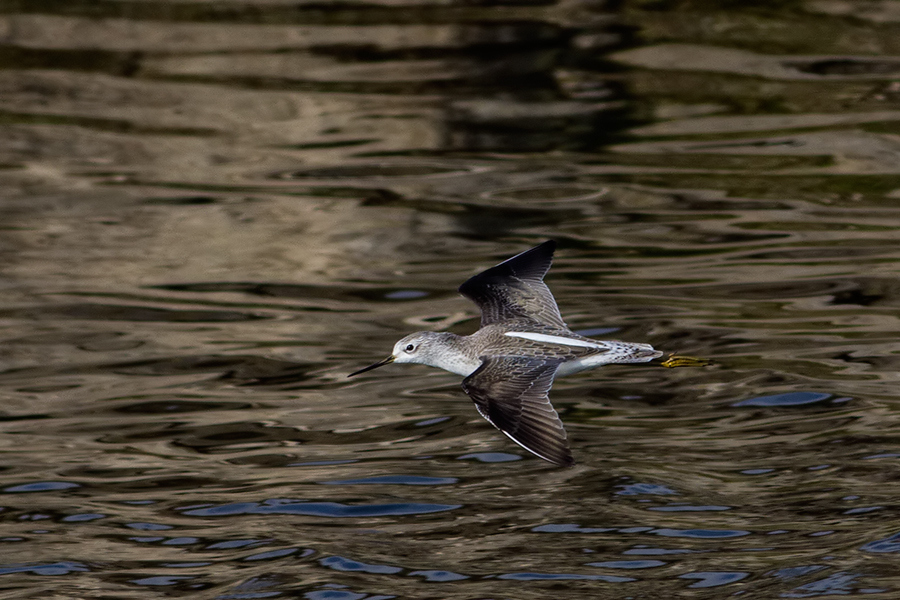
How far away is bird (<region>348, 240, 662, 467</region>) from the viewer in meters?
Result: 7.19

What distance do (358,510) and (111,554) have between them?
1405 millimetres

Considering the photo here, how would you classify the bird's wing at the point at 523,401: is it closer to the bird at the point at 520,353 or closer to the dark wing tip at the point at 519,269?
the bird at the point at 520,353

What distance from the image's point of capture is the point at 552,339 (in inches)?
325

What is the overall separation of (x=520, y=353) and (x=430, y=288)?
3775 millimetres

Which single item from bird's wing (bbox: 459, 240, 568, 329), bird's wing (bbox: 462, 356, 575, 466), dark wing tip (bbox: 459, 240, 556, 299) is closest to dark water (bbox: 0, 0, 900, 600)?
bird's wing (bbox: 462, 356, 575, 466)

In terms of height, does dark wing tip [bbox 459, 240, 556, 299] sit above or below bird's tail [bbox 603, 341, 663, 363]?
above

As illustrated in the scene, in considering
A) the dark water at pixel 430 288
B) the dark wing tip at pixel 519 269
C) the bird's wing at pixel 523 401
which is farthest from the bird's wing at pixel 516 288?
the bird's wing at pixel 523 401

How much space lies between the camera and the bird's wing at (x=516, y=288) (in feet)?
30.1

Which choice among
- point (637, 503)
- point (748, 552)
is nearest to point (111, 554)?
point (637, 503)

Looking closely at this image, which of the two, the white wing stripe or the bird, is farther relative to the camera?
the white wing stripe

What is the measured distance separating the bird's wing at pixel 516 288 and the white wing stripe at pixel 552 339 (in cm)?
59

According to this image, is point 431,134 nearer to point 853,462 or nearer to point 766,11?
point 766,11

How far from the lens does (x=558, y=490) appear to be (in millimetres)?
7918

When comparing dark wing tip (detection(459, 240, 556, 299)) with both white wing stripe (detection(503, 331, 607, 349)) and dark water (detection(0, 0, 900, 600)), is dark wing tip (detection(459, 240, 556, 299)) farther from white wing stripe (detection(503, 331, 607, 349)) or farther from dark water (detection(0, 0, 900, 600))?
dark water (detection(0, 0, 900, 600))
